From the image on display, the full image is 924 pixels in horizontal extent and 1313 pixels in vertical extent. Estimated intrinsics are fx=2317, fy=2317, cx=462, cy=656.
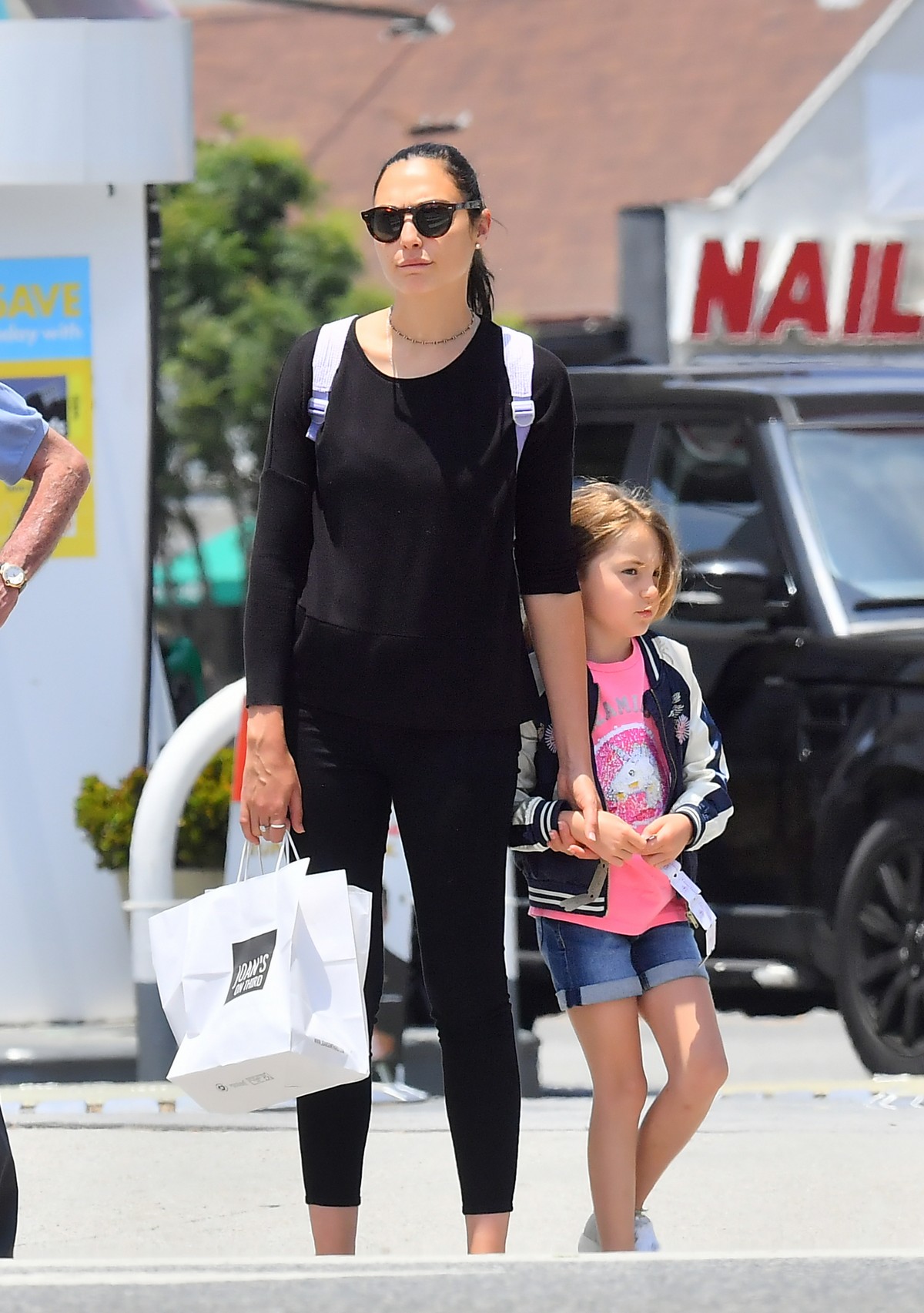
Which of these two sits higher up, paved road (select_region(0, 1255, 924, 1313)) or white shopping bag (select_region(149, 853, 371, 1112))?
white shopping bag (select_region(149, 853, 371, 1112))

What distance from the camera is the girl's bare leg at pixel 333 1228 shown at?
3.79 m

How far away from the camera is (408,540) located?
360 cm

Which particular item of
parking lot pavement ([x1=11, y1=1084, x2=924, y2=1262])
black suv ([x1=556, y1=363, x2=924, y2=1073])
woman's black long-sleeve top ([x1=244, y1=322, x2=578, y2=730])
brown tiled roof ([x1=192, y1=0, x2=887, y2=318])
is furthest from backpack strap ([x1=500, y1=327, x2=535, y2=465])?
brown tiled roof ([x1=192, y1=0, x2=887, y2=318])

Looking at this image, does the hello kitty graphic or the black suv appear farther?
the black suv

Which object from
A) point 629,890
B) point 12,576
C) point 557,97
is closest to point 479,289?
point 12,576

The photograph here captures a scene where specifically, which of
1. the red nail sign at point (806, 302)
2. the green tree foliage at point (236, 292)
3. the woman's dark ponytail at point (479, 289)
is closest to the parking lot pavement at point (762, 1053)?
the woman's dark ponytail at point (479, 289)

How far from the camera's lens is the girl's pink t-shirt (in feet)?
12.6

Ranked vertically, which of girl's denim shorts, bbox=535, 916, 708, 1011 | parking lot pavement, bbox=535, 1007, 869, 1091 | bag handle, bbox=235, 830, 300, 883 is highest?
bag handle, bbox=235, 830, 300, 883

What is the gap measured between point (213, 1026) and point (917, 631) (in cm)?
344

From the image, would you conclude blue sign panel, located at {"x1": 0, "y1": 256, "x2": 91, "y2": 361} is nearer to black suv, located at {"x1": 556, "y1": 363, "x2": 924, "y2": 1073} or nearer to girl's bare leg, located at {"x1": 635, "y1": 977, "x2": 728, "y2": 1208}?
black suv, located at {"x1": 556, "y1": 363, "x2": 924, "y2": 1073}

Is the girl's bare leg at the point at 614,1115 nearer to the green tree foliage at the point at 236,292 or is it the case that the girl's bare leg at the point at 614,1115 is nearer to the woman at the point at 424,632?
the woman at the point at 424,632

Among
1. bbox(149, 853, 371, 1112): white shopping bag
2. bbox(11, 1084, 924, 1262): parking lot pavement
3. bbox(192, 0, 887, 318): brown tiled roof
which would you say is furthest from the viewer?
bbox(192, 0, 887, 318): brown tiled roof

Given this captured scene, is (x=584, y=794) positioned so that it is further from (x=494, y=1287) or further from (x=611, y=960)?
(x=494, y=1287)

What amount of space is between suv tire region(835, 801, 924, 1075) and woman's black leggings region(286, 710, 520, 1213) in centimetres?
282
